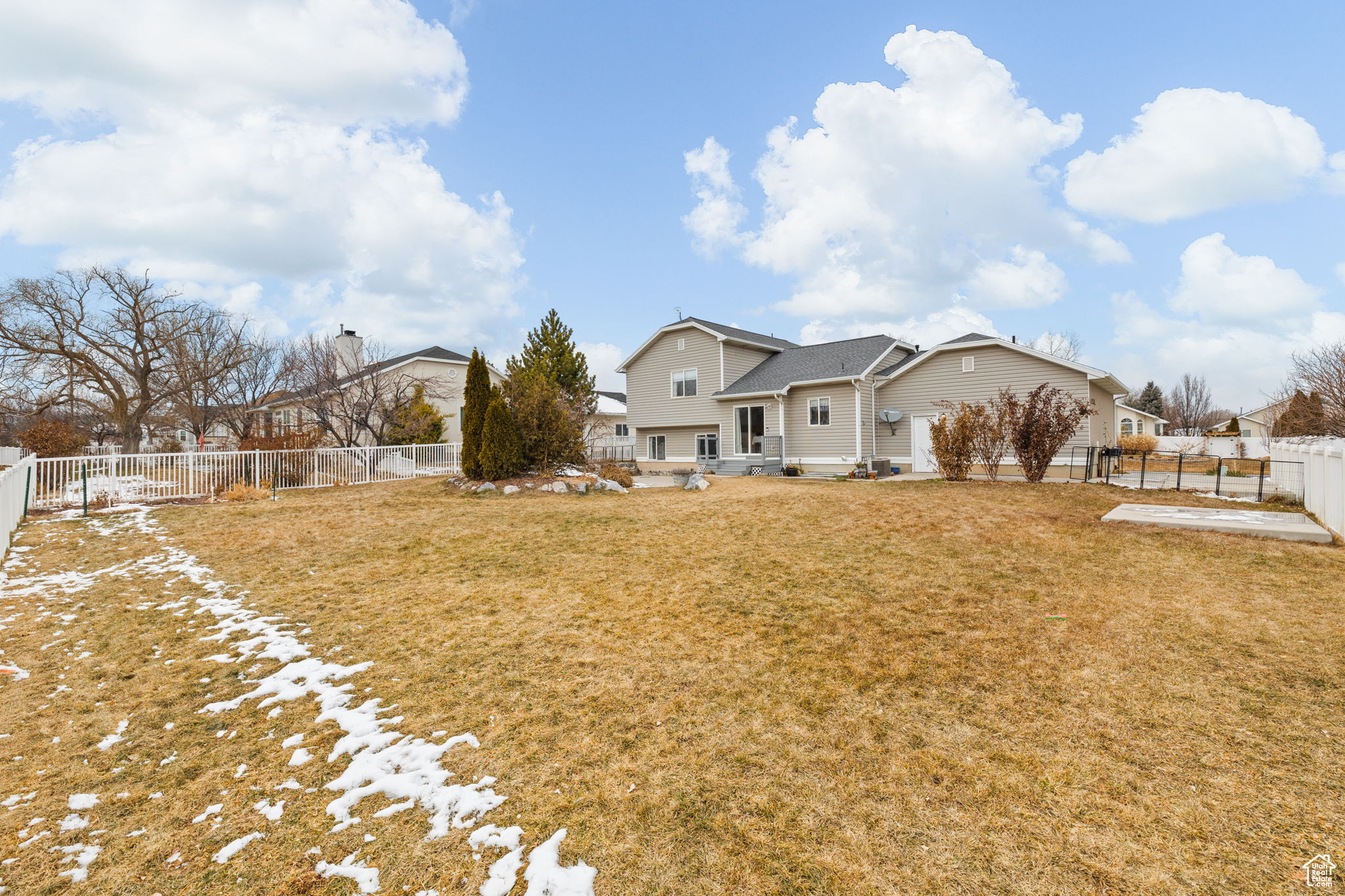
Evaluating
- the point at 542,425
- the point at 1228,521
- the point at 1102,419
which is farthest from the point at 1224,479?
the point at 542,425

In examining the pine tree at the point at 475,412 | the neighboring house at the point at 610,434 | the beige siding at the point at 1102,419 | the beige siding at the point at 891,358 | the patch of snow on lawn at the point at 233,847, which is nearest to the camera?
the patch of snow on lawn at the point at 233,847

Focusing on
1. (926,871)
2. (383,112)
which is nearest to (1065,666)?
(926,871)

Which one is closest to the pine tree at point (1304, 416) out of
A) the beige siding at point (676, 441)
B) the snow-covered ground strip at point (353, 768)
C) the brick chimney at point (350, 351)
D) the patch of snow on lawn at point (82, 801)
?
the beige siding at point (676, 441)

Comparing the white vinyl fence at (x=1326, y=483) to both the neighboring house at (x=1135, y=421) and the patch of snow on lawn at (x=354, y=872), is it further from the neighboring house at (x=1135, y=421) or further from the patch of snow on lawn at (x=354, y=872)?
the neighboring house at (x=1135, y=421)

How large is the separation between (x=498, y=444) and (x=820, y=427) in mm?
12284

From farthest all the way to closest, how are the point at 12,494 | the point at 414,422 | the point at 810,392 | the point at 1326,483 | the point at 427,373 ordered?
1. the point at 427,373
2. the point at 414,422
3. the point at 810,392
4. the point at 12,494
5. the point at 1326,483

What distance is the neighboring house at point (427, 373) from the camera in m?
29.0

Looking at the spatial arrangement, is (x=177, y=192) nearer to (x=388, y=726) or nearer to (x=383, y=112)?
(x=383, y=112)

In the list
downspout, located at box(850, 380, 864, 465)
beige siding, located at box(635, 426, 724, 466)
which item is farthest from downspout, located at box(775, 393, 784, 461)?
beige siding, located at box(635, 426, 724, 466)

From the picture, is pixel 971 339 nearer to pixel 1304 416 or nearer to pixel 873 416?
pixel 873 416

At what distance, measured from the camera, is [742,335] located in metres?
26.2

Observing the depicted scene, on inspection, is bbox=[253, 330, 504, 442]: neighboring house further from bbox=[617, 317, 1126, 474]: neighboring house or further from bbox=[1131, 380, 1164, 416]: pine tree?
bbox=[1131, 380, 1164, 416]: pine tree

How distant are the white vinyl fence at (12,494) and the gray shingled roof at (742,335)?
798 inches

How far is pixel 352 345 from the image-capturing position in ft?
96.9
